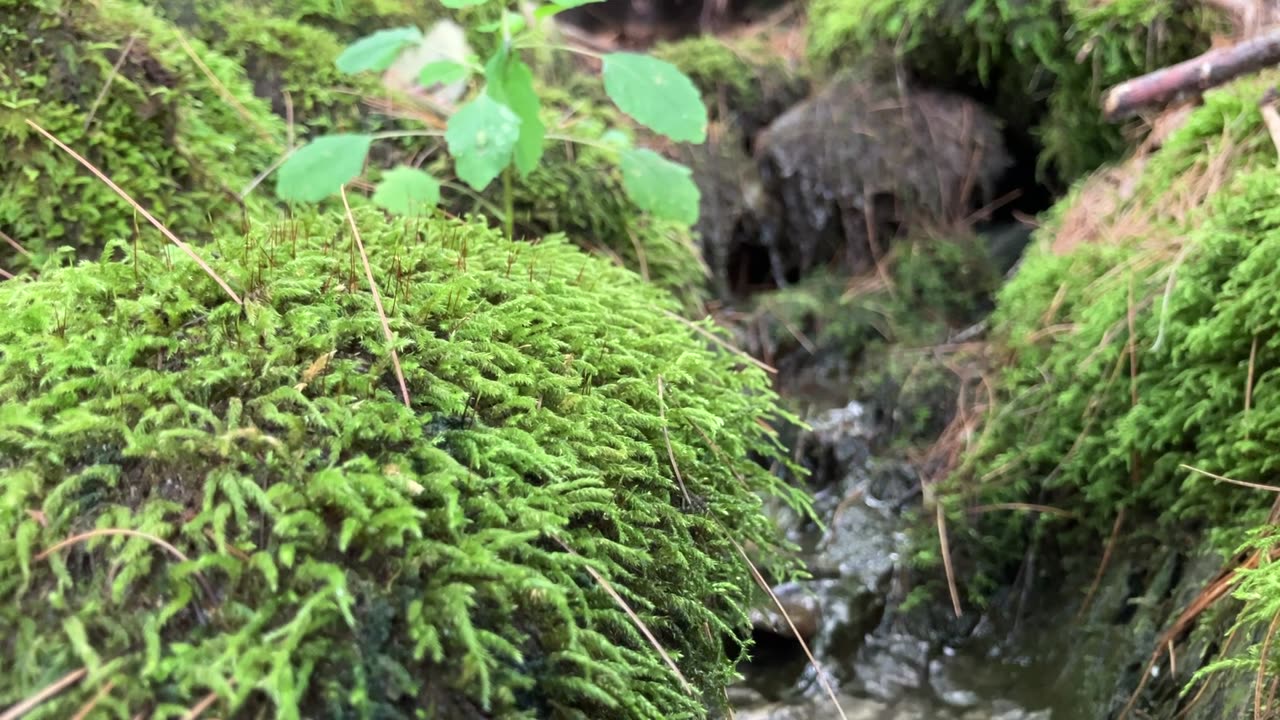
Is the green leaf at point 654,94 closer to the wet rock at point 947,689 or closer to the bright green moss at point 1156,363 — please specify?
the bright green moss at point 1156,363

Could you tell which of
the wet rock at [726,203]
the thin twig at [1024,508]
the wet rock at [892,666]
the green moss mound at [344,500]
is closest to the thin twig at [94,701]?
the green moss mound at [344,500]

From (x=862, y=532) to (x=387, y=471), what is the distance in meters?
2.20

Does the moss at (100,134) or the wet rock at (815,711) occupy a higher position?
the moss at (100,134)

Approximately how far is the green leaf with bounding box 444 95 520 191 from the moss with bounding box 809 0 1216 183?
9.76ft

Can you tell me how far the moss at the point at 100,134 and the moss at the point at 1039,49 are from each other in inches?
→ 135

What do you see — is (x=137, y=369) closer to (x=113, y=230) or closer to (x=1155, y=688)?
(x=113, y=230)

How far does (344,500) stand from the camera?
95 centimetres

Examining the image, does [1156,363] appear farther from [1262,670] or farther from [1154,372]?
[1262,670]

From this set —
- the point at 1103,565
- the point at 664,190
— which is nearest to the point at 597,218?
the point at 664,190

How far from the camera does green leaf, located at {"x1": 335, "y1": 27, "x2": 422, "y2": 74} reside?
182cm

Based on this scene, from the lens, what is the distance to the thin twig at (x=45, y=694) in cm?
79

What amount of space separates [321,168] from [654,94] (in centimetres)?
81

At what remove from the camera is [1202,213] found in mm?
2186

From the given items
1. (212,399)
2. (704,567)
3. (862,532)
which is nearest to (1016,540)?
(862,532)
